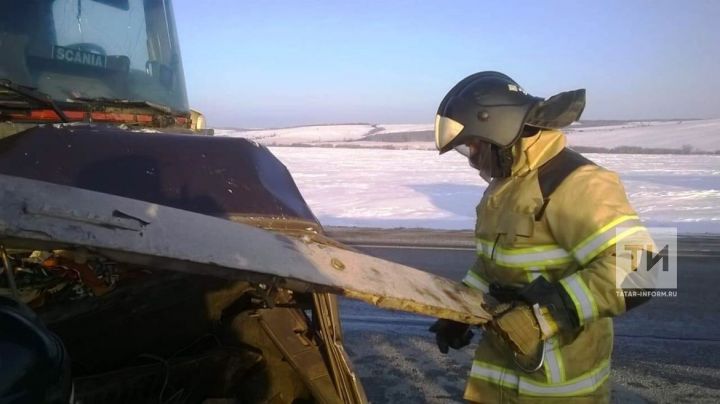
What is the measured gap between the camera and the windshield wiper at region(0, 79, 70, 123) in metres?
2.40

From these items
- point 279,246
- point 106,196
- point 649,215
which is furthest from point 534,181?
point 649,215

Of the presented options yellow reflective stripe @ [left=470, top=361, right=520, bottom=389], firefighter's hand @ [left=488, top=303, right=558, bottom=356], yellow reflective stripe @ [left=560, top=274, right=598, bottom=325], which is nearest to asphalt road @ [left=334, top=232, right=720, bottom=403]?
yellow reflective stripe @ [left=470, top=361, right=520, bottom=389]

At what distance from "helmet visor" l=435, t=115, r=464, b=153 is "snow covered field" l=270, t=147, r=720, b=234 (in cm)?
957

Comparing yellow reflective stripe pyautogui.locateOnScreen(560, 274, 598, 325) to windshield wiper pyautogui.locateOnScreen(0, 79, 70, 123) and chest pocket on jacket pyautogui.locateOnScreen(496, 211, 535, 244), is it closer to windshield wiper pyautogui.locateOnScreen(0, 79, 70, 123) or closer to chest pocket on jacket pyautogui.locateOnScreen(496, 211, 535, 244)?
chest pocket on jacket pyautogui.locateOnScreen(496, 211, 535, 244)

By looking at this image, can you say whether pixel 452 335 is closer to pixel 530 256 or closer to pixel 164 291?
pixel 530 256

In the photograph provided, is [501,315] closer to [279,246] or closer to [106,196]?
[279,246]

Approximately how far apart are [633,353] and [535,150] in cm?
332

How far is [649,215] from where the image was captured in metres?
12.5

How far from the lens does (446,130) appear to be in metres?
2.26

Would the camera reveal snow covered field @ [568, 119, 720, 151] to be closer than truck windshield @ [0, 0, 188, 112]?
No

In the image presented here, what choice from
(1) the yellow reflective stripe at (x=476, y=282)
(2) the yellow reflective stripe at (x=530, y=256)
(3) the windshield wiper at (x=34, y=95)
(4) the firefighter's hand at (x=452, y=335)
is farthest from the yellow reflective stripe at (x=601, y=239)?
(3) the windshield wiper at (x=34, y=95)

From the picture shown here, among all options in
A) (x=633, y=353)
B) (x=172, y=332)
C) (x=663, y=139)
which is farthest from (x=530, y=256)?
(x=663, y=139)

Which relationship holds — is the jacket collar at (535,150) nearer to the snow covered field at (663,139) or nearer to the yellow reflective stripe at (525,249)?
the yellow reflective stripe at (525,249)

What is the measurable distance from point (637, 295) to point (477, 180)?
18536 millimetres
